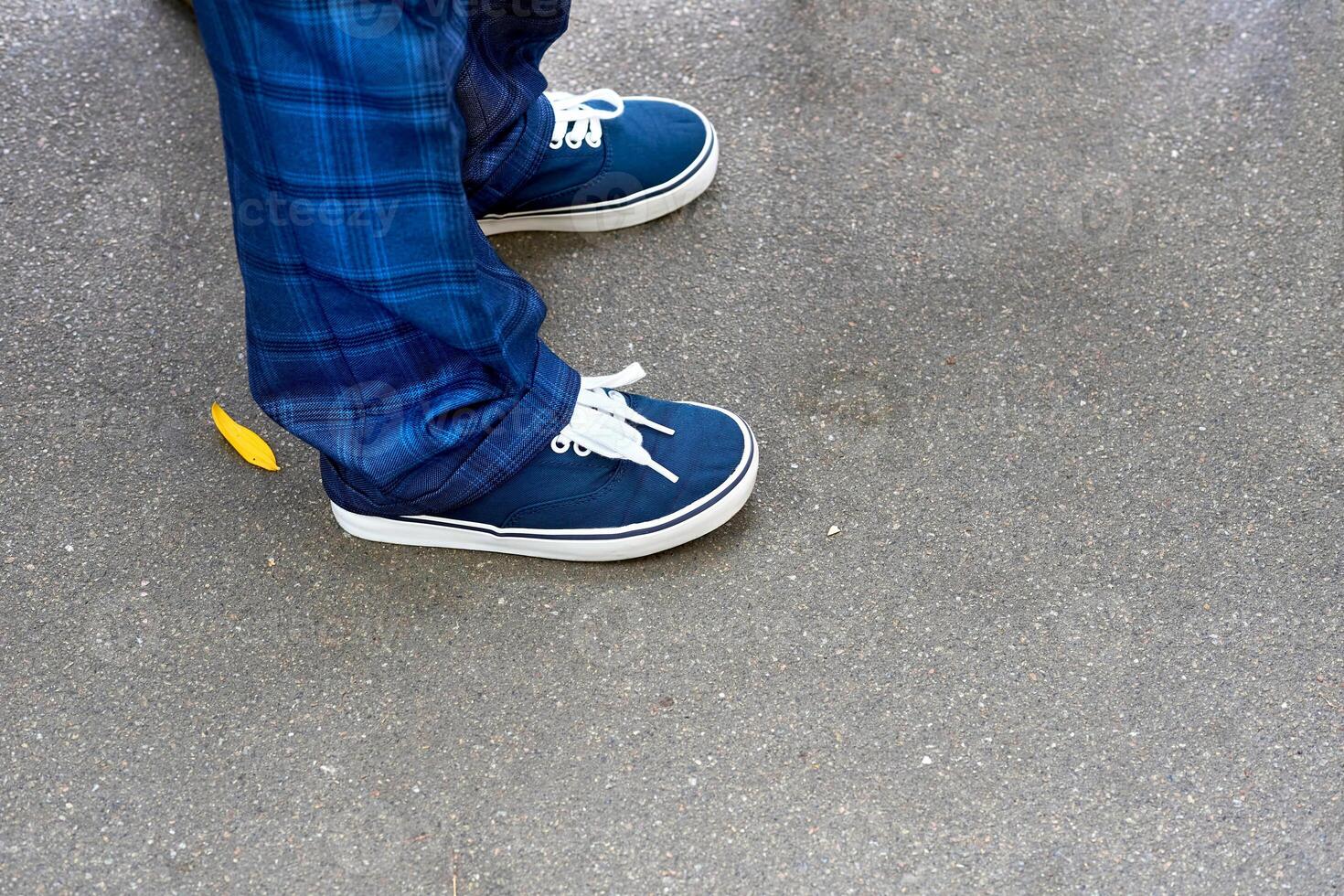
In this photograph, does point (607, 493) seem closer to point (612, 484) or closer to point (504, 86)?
point (612, 484)

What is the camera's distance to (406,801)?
1.00 m

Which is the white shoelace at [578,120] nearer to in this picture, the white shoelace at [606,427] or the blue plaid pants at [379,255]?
the blue plaid pants at [379,255]

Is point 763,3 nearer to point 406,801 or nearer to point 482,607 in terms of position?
point 482,607

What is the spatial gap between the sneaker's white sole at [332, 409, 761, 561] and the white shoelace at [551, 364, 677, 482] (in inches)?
1.9

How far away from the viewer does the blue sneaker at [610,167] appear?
1.36 meters

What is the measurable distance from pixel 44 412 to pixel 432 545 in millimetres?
480

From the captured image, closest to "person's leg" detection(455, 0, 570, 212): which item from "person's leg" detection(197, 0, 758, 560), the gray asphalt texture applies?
the gray asphalt texture

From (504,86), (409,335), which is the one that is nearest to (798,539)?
(409,335)

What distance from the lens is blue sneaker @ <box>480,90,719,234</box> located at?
136 centimetres

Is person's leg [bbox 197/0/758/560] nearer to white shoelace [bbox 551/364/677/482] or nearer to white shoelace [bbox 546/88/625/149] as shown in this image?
white shoelace [bbox 551/364/677/482]

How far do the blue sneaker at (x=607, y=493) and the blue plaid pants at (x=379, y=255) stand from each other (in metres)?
0.03

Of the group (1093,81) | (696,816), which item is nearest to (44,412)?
(696,816)

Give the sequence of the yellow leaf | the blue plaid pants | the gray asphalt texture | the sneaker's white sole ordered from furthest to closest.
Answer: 1. the yellow leaf
2. the sneaker's white sole
3. the gray asphalt texture
4. the blue plaid pants

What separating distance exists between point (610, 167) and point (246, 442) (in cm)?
53
